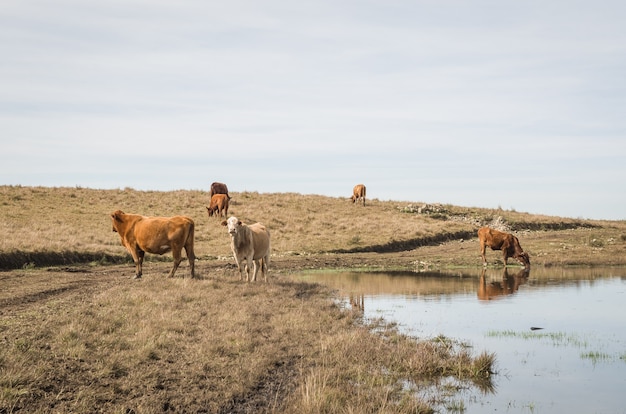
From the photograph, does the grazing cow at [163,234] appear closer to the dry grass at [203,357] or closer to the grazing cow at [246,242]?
the grazing cow at [246,242]

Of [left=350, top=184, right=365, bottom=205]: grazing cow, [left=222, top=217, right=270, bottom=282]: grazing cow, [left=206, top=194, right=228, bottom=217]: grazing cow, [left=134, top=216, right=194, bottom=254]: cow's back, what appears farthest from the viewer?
[left=350, top=184, right=365, bottom=205]: grazing cow

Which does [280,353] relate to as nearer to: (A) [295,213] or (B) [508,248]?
(B) [508,248]

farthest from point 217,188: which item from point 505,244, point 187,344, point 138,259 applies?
point 187,344

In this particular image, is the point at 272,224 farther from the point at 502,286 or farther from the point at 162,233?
the point at 162,233

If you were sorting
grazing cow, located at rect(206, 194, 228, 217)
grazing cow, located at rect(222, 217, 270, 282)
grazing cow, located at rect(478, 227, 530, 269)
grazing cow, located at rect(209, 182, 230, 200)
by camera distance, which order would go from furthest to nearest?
1. grazing cow, located at rect(209, 182, 230, 200)
2. grazing cow, located at rect(206, 194, 228, 217)
3. grazing cow, located at rect(478, 227, 530, 269)
4. grazing cow, located at rect(222, 217, 270, 282)

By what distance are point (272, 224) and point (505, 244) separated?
17.9m

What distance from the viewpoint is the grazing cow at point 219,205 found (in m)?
45.7

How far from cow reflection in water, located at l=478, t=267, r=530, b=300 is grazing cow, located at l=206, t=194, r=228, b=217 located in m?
21.3

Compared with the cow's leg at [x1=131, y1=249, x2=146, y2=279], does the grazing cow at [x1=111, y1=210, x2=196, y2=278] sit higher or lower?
higher

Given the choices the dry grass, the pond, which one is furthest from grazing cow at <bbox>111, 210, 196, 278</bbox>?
the pond

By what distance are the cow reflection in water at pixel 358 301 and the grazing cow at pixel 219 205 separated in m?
25.0

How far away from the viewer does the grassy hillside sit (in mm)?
30570

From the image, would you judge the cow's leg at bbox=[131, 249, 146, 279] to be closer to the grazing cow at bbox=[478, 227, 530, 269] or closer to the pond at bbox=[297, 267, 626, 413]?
the pond at bbox=[297, 267, 626, 413]

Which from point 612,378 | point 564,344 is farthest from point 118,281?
point 612,378
